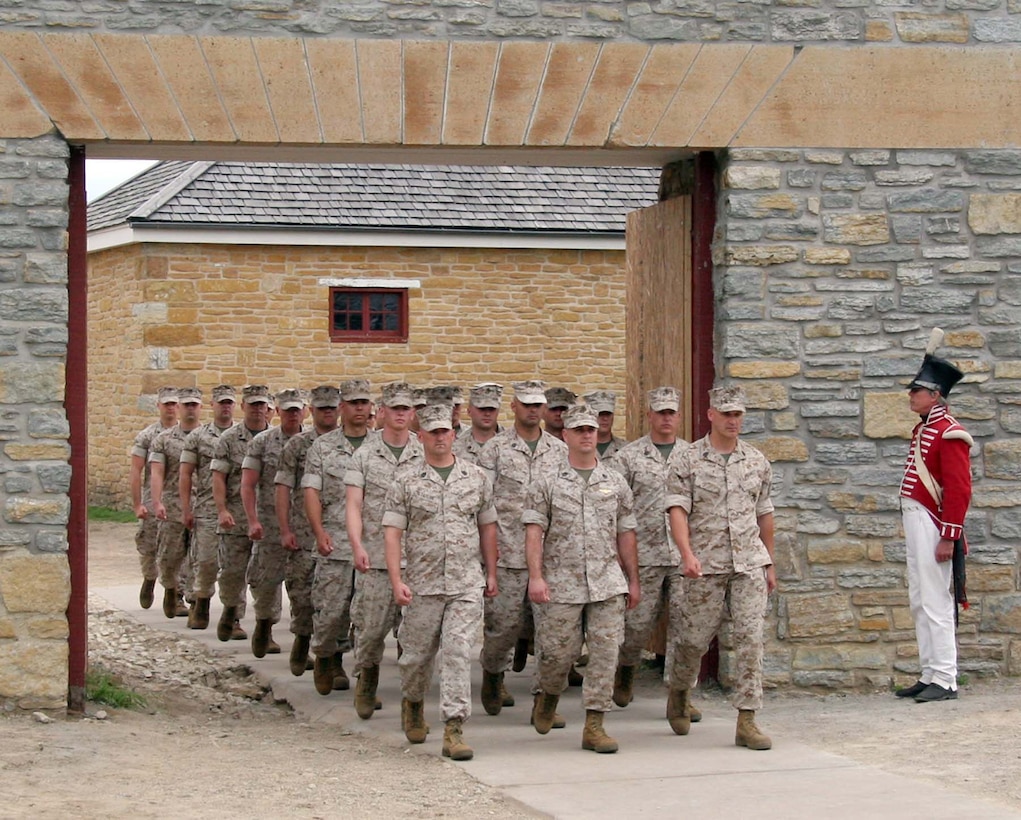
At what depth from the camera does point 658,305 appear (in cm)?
1091

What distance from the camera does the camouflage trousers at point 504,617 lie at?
31.2ft

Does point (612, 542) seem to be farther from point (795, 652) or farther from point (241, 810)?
point (241, 810)

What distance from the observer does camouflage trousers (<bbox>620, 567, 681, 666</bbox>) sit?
9609 millimetres

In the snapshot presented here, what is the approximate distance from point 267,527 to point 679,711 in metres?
3.98

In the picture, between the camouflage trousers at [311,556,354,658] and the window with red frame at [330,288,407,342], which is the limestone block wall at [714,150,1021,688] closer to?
the camouflage trousers at [311,556,354,658]

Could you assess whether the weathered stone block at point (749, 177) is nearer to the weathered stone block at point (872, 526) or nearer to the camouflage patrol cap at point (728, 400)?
the camouflage patrol cap at point (728, 400)

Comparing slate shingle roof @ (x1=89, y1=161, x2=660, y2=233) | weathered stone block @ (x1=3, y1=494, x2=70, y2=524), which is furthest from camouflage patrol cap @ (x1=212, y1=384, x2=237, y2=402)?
slate shingle roof @ (x1=89, y1=161, x2=660, y2=233)

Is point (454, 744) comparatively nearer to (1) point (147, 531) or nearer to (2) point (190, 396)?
(2) point (190, 396)

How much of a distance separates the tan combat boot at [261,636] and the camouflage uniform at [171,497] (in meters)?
2.11

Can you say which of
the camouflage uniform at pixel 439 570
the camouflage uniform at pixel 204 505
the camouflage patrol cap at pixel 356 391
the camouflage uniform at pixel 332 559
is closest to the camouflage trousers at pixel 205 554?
the camouflage uniform at pixel 204 505

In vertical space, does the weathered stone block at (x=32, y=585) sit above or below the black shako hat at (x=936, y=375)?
below

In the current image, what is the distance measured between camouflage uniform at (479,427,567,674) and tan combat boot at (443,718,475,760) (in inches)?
41.0

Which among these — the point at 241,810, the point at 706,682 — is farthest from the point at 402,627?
the point at 706,682

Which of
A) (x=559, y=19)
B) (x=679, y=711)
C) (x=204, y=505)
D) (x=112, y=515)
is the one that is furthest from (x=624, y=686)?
(x=112, y=515)
